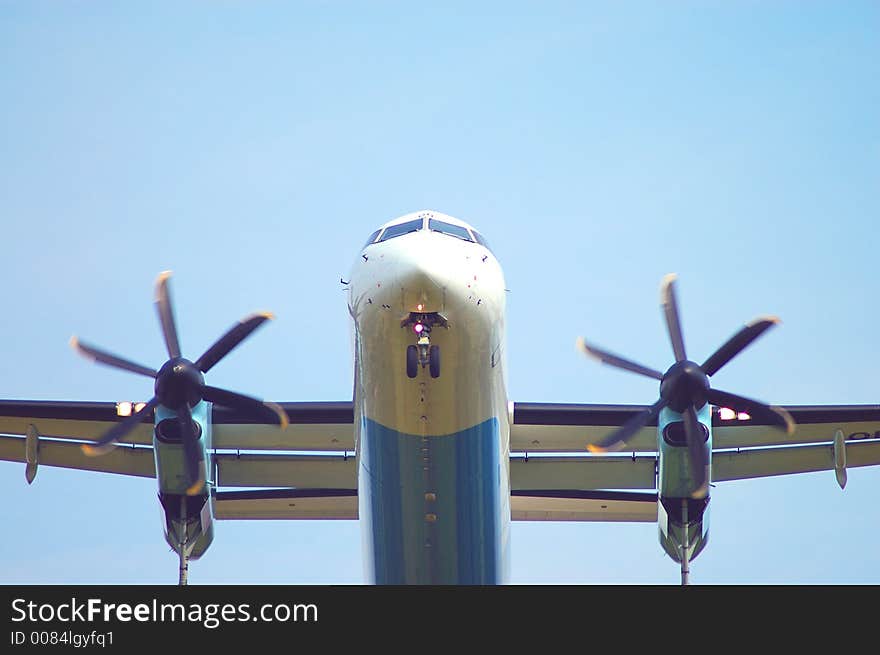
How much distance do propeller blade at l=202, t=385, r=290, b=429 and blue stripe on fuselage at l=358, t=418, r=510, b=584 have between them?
2456mm

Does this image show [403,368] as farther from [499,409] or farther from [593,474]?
[593,474]

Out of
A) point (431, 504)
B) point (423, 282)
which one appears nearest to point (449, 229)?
point (423, 282)

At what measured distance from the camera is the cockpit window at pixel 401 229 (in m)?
16.1

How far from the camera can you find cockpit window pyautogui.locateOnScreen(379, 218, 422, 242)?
16114mm

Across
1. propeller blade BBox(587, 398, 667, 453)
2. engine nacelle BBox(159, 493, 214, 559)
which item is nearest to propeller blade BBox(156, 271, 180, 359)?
engine nacelle BBox(159, 493, 214, 559)

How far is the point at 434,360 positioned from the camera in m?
15.4

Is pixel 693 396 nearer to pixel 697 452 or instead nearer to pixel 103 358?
pixel 697 452

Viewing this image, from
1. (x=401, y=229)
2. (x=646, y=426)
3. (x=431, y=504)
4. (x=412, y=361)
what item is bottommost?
(x=431, y=504)

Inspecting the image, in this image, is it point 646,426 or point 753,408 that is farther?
point 646,426

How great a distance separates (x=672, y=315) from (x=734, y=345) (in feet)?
3.44

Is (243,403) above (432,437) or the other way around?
above

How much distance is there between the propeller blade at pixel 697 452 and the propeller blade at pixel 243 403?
Result: 5882mm

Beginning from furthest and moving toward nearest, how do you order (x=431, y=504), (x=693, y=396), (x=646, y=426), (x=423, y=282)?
(x=646, y=426), (x=693, y=396), (x=431, y=504), (x=423, y=282)
